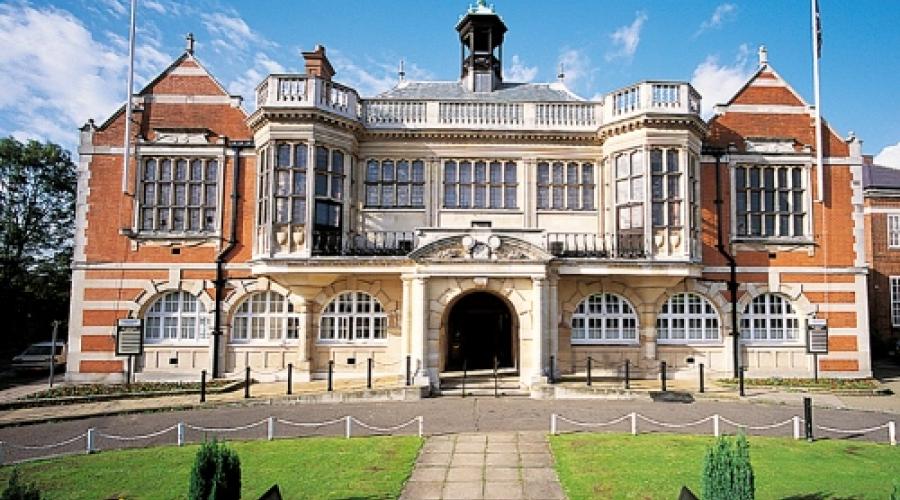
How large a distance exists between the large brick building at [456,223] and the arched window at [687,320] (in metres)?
0.08

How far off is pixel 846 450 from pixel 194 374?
752 inches

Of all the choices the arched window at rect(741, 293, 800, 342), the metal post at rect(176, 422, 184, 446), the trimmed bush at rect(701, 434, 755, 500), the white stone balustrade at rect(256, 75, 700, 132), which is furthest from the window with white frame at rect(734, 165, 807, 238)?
the metal post at rect(176, 422, 184, 446)

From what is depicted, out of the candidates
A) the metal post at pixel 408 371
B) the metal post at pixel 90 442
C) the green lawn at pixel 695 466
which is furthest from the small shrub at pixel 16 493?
the metal post at pixel 408 371

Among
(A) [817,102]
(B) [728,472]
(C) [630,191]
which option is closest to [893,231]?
(A) [817,102]

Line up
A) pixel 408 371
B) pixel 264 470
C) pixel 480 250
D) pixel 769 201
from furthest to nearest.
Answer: pixel 769 201, pixel 480 250, pixel 408 371, pixel 264 470

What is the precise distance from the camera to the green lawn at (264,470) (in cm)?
794

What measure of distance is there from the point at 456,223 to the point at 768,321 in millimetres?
12348

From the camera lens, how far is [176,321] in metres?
19.2

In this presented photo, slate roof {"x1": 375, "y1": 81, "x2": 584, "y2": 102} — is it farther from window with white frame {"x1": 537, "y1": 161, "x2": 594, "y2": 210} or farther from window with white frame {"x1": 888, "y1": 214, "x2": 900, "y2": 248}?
window with white frame {"x1": 888, "y1": 214, "x2": 900, "y2": 248}

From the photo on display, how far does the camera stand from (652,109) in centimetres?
1817

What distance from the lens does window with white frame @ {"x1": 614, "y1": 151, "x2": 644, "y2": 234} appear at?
1845 centimetres

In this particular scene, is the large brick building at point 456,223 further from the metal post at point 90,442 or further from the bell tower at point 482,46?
the metal post at point 90,442

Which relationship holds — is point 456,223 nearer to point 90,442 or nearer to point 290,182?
point 290,182

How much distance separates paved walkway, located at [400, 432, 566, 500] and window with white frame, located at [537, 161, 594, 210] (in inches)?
415
